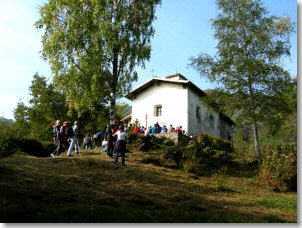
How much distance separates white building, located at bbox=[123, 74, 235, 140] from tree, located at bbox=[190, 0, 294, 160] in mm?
4257

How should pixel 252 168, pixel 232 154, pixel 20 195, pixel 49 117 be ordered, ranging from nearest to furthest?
pixel 20 195 → pixel 252 168 → pixel 232 154 → pixel 49 117

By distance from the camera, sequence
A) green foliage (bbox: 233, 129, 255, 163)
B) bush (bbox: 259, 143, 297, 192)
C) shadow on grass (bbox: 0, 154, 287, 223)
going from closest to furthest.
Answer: shadow on grass (bbox: 0, 154, 287, 223) < bush (bbox: 259, 143, 297, 192) < green foliage (bbox: 233, 129, 255, 163)

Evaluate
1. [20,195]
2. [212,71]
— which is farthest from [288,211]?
[212,71]

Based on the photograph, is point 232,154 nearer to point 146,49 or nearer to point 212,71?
point 212,71

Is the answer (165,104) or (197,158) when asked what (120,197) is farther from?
(165,104)

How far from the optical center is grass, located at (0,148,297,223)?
502 cm

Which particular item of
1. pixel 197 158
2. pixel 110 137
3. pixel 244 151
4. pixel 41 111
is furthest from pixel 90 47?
pixel 41 111

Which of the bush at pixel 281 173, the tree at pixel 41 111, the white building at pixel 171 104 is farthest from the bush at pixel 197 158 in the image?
the tree at pixel 41 111

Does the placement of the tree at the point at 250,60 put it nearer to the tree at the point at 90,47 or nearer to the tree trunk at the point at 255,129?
the tree trunk at the point at 255,129

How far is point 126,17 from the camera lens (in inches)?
585

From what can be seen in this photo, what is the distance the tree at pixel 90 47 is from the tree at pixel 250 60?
431cm

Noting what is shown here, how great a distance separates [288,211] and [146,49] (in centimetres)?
1060

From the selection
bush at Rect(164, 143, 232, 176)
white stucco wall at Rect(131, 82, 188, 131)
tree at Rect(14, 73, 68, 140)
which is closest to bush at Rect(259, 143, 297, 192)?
bush at Rect(164, 143, 232, 176)

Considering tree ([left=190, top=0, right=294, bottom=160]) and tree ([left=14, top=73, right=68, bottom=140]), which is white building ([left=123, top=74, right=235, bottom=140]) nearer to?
tree ([left=190, top=0, right=294, bottom=160])
